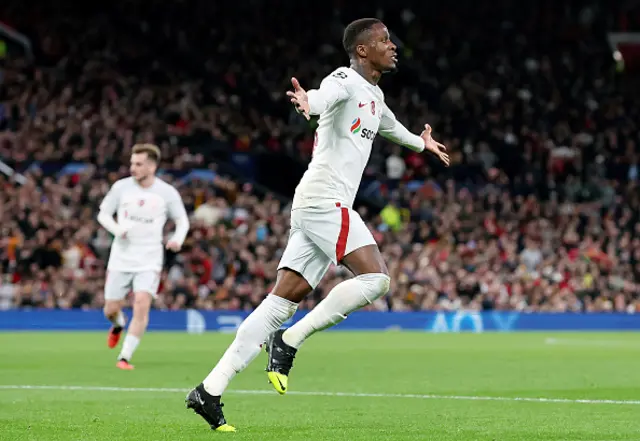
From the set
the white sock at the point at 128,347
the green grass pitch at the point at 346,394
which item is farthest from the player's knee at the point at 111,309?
the white sock at the point at 128,347

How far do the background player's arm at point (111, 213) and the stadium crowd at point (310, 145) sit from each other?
33.7 ft

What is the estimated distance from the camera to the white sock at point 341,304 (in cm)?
781

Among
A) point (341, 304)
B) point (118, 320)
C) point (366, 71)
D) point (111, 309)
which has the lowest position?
point (118, 320)

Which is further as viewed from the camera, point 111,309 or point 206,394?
point 111,309

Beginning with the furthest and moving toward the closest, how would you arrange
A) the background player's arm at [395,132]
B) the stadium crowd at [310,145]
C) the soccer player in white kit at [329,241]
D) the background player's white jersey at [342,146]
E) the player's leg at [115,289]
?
the stadium crowd at [310,145] < the player's leg at [115,289] < the background player's arm at [395,132] < the background player's white jersey at [342,146] < the soccer player in white kit at [329,241]

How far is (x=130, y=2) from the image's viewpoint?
34.4 m

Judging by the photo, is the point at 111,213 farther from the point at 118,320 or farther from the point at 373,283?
the point at 373,283

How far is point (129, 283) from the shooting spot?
14984 mm

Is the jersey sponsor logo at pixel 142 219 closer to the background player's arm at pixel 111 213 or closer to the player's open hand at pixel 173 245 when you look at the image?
the background player's arm at pixel 111 213

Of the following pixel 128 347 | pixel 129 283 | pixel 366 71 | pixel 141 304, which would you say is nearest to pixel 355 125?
pixel 366 71

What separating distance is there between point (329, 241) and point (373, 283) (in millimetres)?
384

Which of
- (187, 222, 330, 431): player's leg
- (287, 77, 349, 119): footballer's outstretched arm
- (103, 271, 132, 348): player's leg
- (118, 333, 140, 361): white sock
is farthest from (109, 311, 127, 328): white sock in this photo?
(287, 77, 349, 119): footballer's outstretched arm

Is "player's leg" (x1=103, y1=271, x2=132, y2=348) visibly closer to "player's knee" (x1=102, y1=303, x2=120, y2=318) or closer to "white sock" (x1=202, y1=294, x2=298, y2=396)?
"player's knee" (x1=102, y1=303, x2=120, y2=318)

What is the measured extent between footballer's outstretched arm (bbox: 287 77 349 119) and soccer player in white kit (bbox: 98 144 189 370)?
725 centimetres
